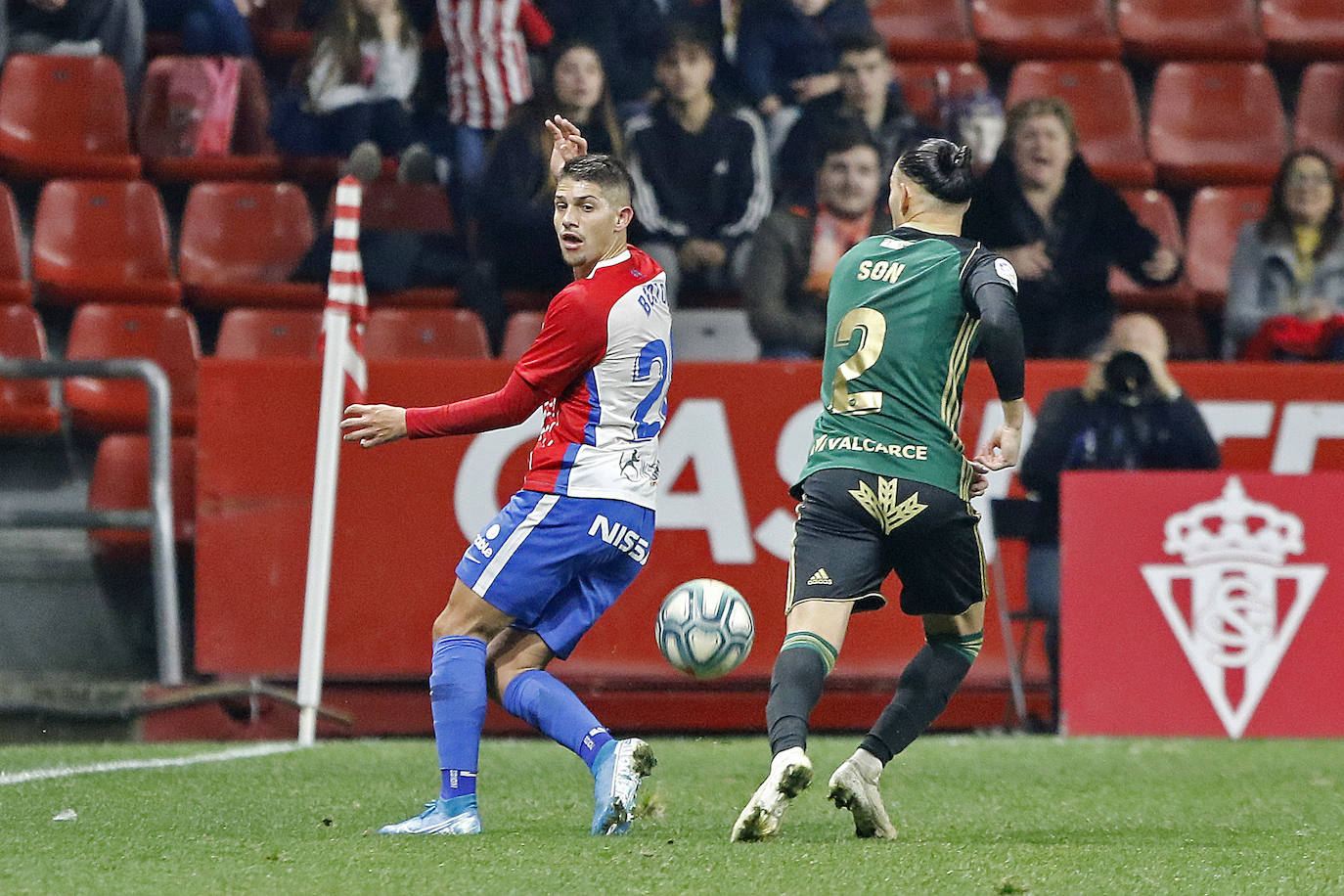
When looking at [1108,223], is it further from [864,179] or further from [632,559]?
[632,559]

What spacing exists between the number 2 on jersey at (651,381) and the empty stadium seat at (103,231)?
5.76 metres

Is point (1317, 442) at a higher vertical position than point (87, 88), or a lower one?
lower

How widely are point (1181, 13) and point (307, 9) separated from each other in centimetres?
558

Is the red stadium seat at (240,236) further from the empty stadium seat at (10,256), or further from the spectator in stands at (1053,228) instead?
the spectator in stands at (1053,228)

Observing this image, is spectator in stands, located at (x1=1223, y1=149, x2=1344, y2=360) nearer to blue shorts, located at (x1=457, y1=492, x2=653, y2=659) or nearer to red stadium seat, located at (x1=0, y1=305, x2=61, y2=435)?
blue shorts, located at (x1=457, y1=492, x2=653, y2=659)

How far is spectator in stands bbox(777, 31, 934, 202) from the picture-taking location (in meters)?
10.3

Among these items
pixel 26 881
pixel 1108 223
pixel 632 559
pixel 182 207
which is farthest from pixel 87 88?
pixel 26 881

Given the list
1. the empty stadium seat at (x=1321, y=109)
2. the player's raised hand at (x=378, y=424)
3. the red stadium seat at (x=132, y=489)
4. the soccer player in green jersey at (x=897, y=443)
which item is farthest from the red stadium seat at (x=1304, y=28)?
the player's raised hand at (x=378, y=424)

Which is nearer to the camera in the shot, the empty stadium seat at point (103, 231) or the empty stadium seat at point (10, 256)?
the empty stadium seat at point (10, 256)

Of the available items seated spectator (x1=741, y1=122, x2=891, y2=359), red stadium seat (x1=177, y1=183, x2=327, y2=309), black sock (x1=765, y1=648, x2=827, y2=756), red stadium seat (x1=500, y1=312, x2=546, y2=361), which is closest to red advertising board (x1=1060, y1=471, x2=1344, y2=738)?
seated spectator (x1=741, y1=122, x2=891, y2=359)

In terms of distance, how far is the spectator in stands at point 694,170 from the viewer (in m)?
10.0

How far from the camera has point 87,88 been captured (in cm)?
1096

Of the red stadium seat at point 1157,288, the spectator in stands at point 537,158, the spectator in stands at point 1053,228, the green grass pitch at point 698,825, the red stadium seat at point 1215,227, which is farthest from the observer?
the red stadium seat at point 1215,227

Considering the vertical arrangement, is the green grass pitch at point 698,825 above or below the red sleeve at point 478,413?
below
